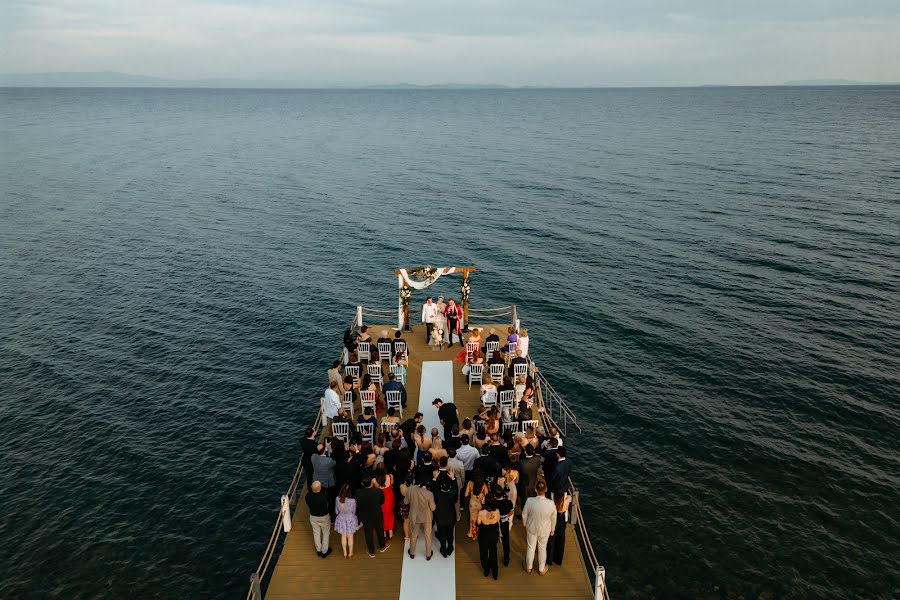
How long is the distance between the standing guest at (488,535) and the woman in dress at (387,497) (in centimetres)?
203

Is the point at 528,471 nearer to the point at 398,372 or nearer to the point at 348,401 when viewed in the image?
the point at 348,401

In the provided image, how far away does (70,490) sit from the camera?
71.8 ft

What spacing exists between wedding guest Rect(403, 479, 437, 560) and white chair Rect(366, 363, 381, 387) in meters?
8.42

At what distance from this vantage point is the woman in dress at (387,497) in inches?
490

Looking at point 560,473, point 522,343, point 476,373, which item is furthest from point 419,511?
point 522,343

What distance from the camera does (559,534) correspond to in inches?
500

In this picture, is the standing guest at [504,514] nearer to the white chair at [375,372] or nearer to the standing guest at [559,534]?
the standing guest at [559,534]

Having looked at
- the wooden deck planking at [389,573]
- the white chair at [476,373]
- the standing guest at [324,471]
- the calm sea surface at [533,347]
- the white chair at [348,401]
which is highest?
the standing guest at [324,471]

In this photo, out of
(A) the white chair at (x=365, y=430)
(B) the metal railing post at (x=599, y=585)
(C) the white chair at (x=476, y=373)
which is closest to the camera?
(B) the metal railing post at (x=599, y=585)

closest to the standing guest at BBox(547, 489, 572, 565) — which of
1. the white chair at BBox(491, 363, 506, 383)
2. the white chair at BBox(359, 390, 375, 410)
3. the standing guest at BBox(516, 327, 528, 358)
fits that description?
the white chair at BBox(359, 390, 375, 410)

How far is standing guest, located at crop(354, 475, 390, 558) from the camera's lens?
1230 centimetres

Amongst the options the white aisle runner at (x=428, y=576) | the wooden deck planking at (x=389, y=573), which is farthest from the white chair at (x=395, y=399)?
the white aisle runner at (x=428, y=576)

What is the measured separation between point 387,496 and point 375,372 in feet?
27.3

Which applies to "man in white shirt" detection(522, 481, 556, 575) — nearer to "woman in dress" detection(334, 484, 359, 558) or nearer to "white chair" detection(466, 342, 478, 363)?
"woman in dress" detection(334, 484, 359, 558)
